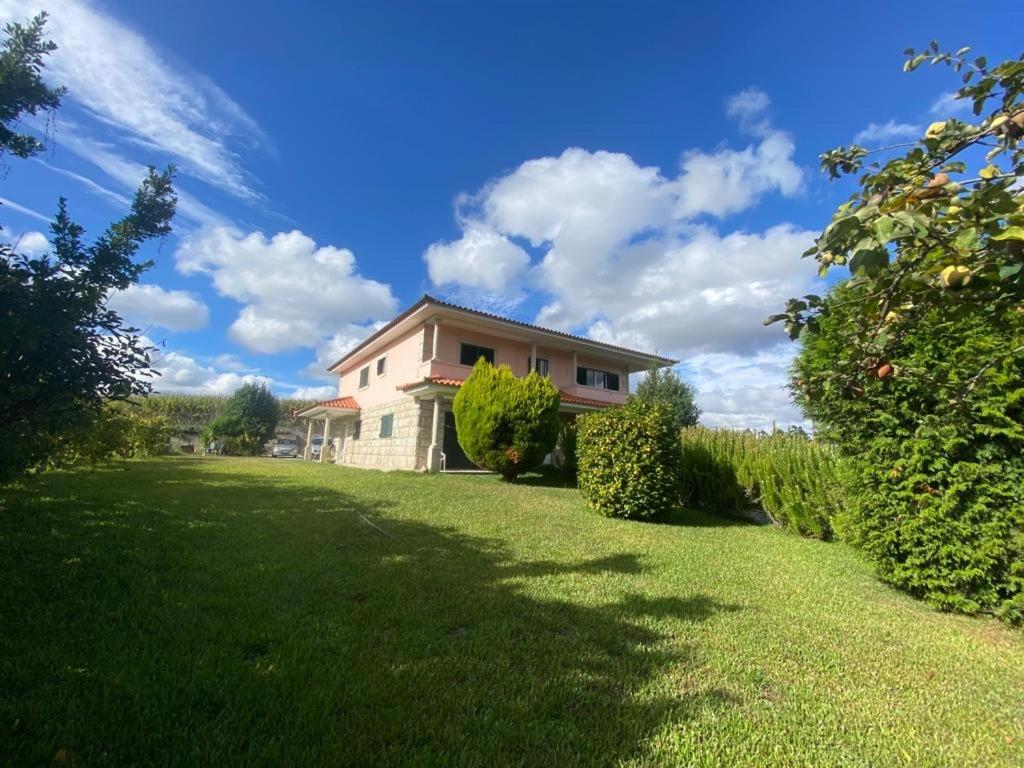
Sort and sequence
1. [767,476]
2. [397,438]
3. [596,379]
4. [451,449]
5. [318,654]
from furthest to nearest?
1. [596,379]
2. [397,438]
3. [451,449]
4. [767,476]
5. [318,654]

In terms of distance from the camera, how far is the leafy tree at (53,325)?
341 centimetres

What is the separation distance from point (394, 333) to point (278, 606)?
1720cm

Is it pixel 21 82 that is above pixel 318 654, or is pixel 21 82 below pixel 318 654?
above

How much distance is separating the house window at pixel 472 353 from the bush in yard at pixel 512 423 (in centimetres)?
553

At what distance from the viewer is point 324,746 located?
6.74 ft

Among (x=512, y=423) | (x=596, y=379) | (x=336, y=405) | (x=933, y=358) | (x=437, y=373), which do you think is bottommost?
(x=512, y=423)

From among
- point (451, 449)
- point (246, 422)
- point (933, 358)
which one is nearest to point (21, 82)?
point (933, 358)

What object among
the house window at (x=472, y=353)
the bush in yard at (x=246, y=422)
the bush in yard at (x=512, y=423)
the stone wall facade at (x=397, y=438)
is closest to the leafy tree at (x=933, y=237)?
the bush in yard at (x=512, y=423)

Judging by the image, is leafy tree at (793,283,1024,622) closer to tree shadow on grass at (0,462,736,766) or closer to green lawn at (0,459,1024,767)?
green lawn at (0,459,1024,767)

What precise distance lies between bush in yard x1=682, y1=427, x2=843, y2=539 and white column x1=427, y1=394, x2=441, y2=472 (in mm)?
7916

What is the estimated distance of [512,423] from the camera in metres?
13.0

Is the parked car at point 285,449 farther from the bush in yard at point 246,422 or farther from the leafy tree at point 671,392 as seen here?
the leafy tree at point 671,392

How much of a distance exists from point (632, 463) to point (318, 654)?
6.94 meters

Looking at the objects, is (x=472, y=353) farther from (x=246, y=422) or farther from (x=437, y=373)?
(x=246, y=422)
